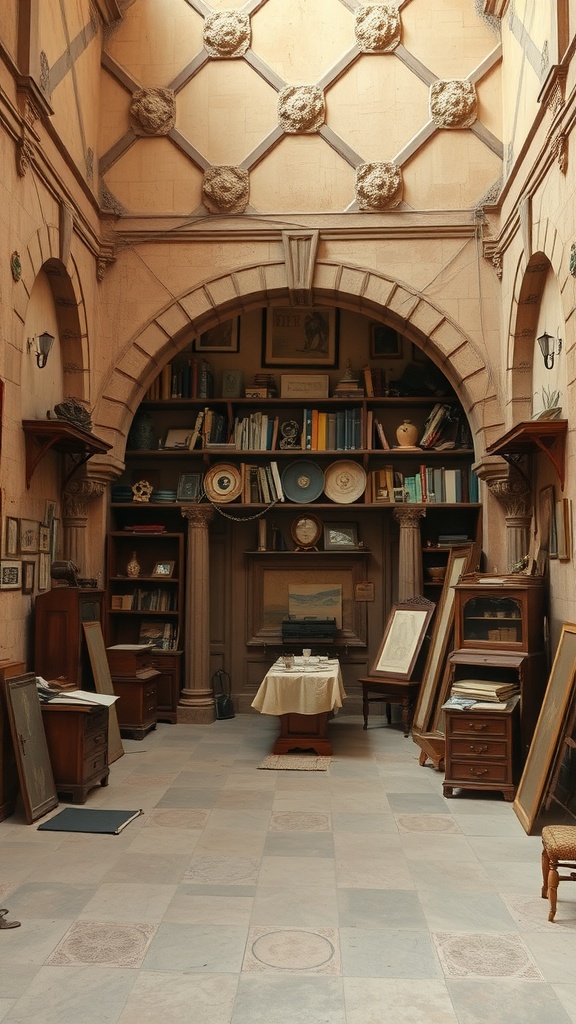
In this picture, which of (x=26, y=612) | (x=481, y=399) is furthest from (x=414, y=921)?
(x=481, y=399)

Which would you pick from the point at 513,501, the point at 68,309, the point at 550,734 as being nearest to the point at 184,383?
the point at 68,309

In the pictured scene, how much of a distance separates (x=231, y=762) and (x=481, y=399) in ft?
12.2

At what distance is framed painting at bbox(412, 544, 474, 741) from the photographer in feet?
23.0

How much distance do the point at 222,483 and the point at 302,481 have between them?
31.3 inches

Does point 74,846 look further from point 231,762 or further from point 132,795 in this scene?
point 231,762

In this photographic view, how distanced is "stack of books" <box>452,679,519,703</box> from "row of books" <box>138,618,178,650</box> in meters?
3.40

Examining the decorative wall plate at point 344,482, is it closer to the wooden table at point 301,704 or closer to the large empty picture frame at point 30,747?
the wooden table at point 301,704

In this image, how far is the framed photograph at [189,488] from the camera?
8.55m

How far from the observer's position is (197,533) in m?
8.34

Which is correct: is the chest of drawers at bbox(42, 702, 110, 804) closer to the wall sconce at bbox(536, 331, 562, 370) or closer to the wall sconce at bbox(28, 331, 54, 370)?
the wall sconce at bbox(28, 331, 54, 370)

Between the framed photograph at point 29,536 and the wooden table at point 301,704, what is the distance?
1954 mm

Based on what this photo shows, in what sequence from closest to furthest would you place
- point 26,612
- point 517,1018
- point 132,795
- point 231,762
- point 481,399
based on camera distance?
point 517,1018
point 132,795
point 26,612
point 231,762
point 481,399

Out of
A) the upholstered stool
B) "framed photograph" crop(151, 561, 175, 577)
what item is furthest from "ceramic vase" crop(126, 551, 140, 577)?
the upholstered stool

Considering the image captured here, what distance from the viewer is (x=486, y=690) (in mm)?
5590
